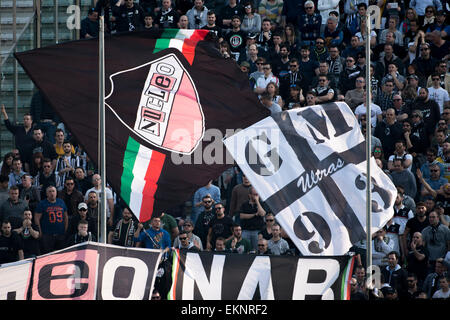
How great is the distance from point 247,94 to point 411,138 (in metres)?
4.80

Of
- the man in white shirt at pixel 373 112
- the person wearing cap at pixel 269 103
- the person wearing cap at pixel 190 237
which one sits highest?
the person wearing cap at pixel 269 103

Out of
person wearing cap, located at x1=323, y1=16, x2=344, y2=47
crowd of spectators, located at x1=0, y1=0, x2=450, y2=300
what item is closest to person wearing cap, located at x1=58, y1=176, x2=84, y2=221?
crowd of spectators, located at x1=0, y1=0, x2=450, y2=300

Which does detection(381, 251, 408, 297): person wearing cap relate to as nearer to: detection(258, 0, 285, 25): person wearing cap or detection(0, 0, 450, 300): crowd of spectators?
detection(0, 0, 450, 300): crowd of spectators

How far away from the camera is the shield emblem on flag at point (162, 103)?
14492 mm

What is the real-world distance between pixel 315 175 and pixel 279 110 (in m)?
4.83

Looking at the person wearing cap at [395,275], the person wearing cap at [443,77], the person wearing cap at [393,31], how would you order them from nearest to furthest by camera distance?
the person wearing cap at [395,275] → the person wearing cap at [443,77] → the person wearing cap at [393,31]

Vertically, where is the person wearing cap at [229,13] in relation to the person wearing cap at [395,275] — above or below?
above

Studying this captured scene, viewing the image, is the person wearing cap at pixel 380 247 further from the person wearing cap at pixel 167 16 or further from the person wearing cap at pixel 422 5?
the person wearing cap at pixel 167 16

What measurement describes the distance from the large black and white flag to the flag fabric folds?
59cm

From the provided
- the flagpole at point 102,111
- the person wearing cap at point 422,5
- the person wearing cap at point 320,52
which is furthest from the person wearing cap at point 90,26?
the flagpole at point 102,111

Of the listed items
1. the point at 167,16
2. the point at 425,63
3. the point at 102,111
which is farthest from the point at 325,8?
the point at 102,111

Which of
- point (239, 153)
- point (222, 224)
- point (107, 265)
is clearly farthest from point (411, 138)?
point (107, 265)

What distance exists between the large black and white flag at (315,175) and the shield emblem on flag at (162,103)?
2.33ft
